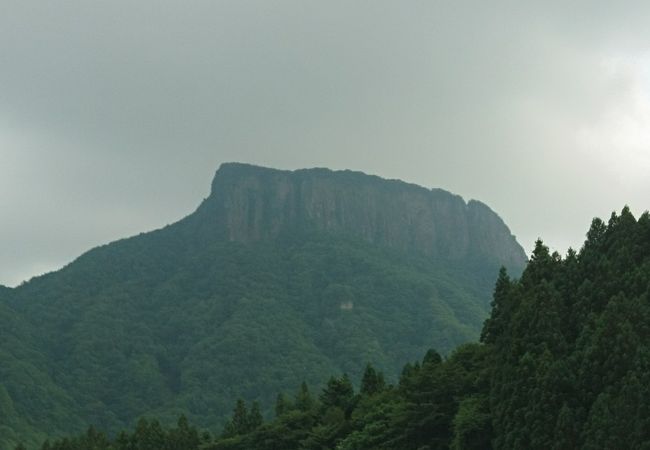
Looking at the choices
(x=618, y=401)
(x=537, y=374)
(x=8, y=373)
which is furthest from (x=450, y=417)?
(x=8, y=373)

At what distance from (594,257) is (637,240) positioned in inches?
91.0

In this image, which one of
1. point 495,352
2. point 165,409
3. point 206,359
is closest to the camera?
point 495,352

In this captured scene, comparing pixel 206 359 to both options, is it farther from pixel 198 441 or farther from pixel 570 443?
pixel 570 443

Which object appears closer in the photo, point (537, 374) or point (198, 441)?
point (537, 374)

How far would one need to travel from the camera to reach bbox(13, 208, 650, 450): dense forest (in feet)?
122

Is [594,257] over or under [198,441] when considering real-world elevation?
over

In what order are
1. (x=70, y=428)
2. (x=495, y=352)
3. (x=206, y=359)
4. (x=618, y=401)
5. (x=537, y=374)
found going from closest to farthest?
(x=618, y=401) → (x=537, y=374) → (x=495, y=352) → (x=70, y=428) → (x=206, y=359)

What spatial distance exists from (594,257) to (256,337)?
499 ft

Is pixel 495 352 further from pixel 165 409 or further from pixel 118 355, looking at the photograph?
pixel 118 355

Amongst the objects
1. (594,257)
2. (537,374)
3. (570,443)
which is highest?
(594,257)

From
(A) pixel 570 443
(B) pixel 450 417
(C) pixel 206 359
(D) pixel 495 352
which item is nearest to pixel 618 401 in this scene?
(A) pixel 570 443

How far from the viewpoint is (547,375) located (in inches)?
1544

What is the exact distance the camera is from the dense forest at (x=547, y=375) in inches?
1463

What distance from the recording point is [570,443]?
3712 centimetres
